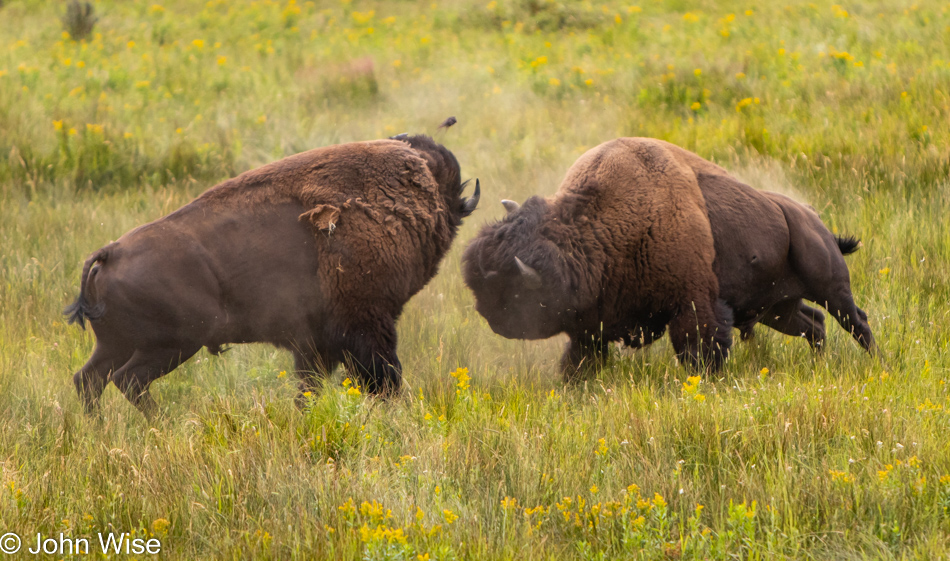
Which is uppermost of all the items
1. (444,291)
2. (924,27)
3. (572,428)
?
(924,27)

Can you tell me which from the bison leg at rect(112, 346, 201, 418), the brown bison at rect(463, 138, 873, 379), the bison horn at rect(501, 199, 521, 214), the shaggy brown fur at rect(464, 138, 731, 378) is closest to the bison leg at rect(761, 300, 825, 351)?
the brown bison at rect(463, 138, 873, 379)

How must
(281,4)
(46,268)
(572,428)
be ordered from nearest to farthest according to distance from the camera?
1. (572,428)
2. (46,268)
3. (281,4)

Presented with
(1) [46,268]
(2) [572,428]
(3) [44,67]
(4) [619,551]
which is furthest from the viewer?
(3) [44,67]

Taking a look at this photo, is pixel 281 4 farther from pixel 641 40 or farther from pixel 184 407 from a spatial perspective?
pixel 184 407

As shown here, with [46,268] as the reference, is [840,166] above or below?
above

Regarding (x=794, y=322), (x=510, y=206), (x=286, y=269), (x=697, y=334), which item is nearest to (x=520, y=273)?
(x=510, y=206)

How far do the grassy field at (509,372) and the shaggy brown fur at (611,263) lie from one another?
377 millimetres

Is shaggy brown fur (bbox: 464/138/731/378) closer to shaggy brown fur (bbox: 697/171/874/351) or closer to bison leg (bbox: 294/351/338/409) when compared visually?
shaggy brown fur (bbox: 697/171/874/351)

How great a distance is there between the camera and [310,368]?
196 inches

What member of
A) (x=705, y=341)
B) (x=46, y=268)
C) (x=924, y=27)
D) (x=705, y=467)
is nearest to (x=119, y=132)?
(x=46, y=268)

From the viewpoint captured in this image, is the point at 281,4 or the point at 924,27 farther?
the point at 281,4

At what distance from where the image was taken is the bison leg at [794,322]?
216 inches

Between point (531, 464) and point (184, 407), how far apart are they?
2.45 m

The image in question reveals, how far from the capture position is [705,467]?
373 centimetres
